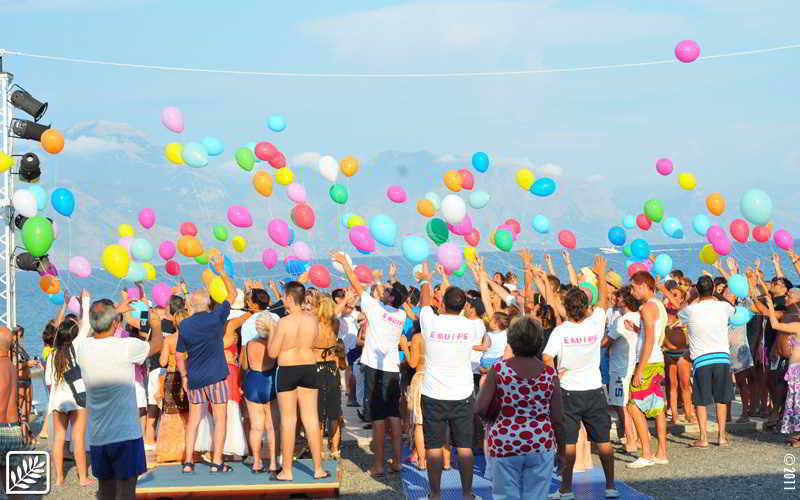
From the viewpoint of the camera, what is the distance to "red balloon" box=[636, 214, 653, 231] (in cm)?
1314

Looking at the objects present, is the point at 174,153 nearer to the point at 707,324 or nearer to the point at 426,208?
the point at 426,208

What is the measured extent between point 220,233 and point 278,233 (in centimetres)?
208

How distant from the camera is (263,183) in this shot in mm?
11797

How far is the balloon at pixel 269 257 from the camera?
484 inches

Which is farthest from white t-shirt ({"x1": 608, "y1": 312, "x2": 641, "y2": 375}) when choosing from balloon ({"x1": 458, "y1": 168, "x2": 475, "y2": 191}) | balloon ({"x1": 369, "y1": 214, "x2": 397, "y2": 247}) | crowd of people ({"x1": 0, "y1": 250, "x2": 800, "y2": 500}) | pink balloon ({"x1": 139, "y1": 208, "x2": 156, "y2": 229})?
pink balloon ({"x1": 139, "y1": 208, "x2": 156, "y2": 229})

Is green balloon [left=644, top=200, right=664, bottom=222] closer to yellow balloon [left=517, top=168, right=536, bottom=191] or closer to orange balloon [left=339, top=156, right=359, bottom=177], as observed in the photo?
yellow balloon [left=517, top=168, right=536, bottom=191]

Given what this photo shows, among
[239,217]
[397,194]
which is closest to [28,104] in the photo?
[239,217]

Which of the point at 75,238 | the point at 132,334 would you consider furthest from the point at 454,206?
the point at 75,238

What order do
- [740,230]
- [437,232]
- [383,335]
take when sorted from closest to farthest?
1. [383,335]
2. [437,232]
3. [740,230]

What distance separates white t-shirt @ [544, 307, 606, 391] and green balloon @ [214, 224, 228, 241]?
727 centimetres

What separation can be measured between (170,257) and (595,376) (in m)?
7.11

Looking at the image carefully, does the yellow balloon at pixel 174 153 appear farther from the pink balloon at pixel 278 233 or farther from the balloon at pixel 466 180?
the balloon at pixel 466 180

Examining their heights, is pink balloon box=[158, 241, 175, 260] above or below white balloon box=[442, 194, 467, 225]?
below

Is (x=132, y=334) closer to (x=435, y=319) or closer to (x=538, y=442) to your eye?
(x=435, y=319)
